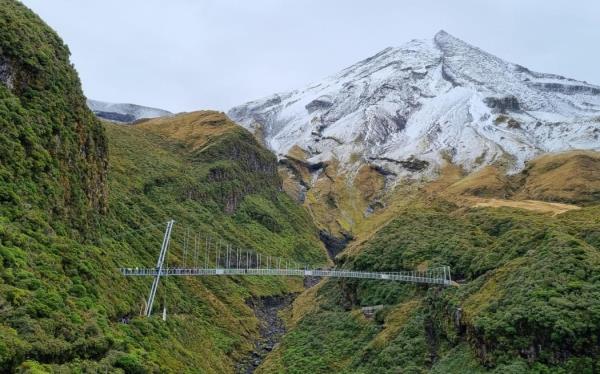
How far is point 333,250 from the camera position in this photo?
151m

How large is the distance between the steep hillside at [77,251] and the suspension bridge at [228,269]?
158 centimetres

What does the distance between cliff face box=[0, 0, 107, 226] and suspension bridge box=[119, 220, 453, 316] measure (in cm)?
734

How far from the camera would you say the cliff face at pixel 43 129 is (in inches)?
1531

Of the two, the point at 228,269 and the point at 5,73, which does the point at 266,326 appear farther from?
the point at 5,73

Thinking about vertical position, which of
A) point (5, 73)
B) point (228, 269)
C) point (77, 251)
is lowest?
point (228, 269)

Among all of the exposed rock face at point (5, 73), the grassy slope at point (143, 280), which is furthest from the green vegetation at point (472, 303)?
the exposed rock face at point (5, 73)

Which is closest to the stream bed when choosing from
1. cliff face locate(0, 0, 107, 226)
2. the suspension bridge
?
the suspension bridge

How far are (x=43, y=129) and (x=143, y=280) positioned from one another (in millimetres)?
17470

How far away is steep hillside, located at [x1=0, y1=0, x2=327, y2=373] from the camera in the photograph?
100 ft

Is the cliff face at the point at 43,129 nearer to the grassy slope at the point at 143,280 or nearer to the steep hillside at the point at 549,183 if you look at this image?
the grassy slope at the point at 143,280

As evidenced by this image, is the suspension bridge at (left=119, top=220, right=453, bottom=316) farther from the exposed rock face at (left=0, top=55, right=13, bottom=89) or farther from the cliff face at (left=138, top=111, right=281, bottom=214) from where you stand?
Answer: the exposed rock face at (left=0, top=55, right=13, bottom=89)

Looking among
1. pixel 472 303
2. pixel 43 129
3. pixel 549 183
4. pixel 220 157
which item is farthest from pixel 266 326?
pixel 549 183

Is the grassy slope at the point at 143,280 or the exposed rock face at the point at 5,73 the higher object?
the exposed rock face at the point at 5,73

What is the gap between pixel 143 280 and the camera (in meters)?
54.3
